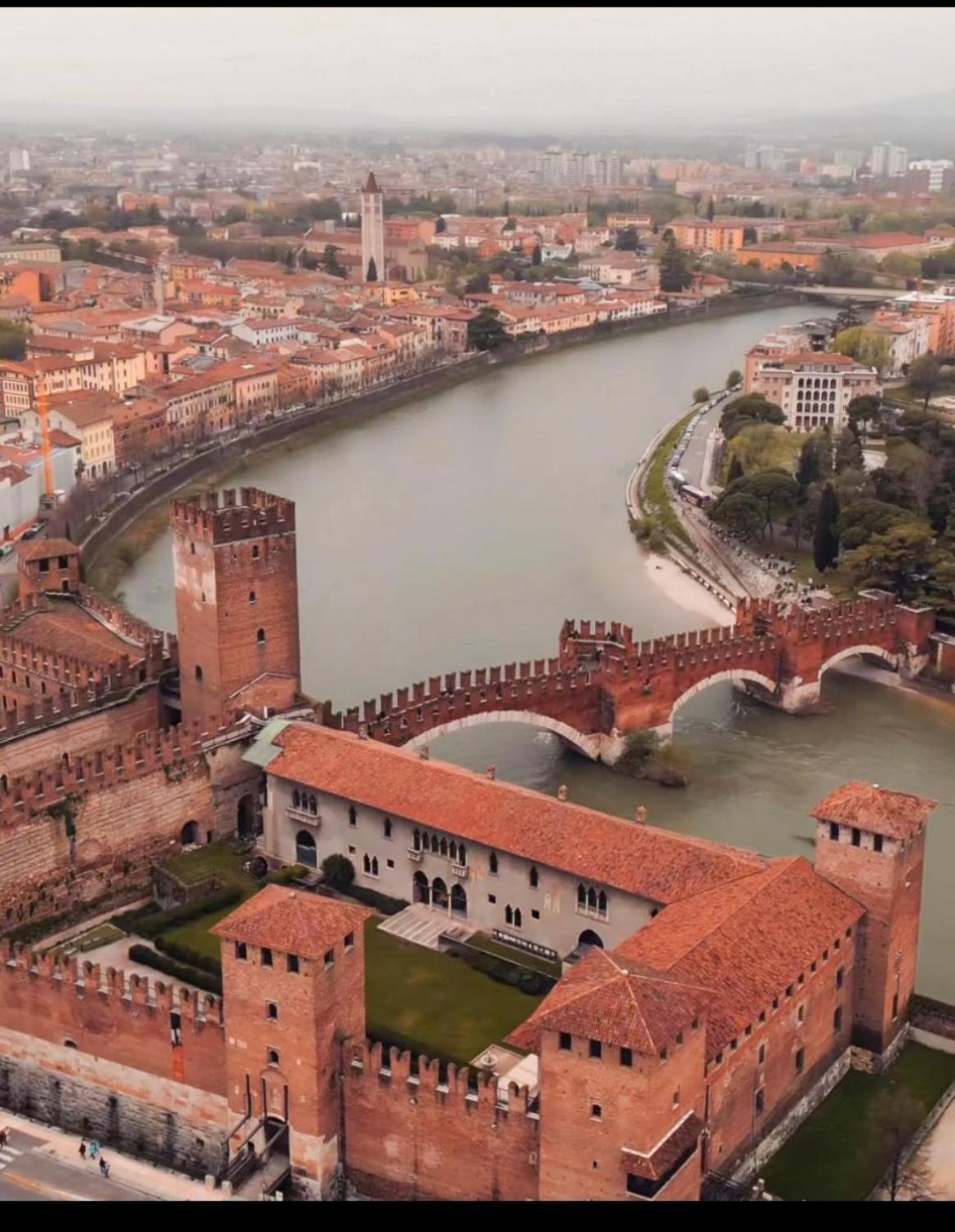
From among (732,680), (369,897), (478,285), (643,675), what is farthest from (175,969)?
(478,285)

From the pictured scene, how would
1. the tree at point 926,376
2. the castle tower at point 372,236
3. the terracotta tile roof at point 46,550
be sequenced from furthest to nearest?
the castle tower at point 372,236, the tree at point 926,376, the terracotta tile roof at point 46,550

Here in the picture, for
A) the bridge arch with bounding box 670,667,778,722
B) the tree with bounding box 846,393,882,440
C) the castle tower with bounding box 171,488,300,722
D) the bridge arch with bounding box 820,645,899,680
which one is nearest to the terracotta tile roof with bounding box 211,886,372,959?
the castle tower with bounding box 171,488,300,722

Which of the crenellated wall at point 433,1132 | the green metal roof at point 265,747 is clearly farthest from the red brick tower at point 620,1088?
the green metal roof at point 265,747

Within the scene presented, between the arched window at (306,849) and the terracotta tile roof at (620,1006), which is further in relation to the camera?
the arched window at (306,849)

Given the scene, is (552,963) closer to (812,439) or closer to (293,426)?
(812,439)

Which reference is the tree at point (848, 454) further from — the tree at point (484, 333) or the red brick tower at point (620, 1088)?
the red brick tower at point (620, 1088)
